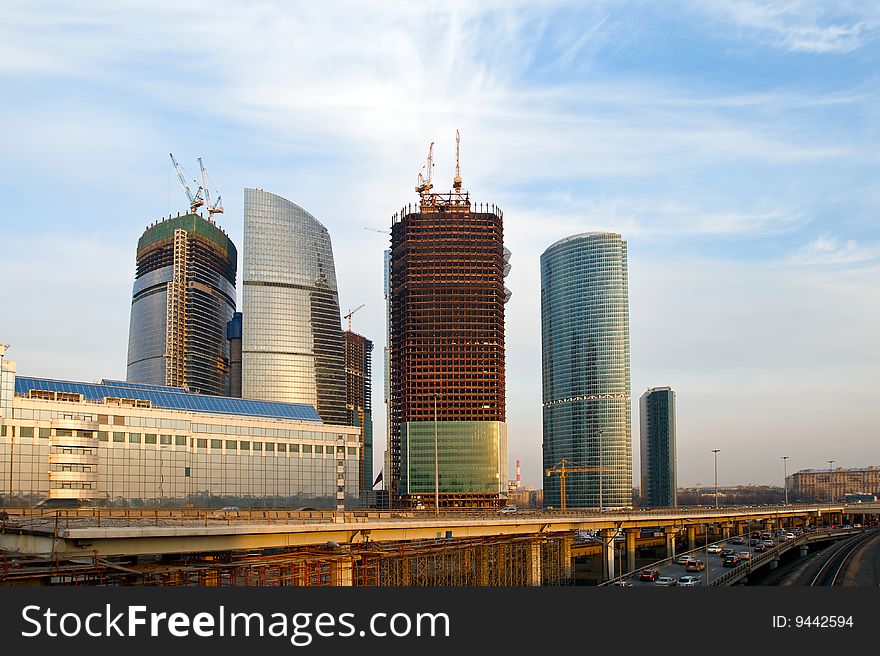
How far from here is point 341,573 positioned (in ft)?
303

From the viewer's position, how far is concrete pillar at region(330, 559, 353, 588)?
91688 mm

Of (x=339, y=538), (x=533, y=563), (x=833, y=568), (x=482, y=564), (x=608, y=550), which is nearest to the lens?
(x=339, y=538)

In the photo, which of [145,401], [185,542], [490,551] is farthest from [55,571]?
[145,401]

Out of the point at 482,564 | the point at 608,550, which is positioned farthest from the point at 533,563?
the point at 608,550

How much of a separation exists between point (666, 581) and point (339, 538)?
54.0m

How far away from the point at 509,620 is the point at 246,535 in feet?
169

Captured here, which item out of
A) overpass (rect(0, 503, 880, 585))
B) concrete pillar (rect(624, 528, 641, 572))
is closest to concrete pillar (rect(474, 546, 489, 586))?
overpass (rect(0, 503, 880, 585))

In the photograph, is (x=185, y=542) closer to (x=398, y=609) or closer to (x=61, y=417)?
(x=398, y=609)

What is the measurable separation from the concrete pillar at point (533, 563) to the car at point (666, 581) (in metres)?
19.9

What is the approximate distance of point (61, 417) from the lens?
7037 inches

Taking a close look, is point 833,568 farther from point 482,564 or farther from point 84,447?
point 84,447

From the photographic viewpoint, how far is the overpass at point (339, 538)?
7188 centimetres

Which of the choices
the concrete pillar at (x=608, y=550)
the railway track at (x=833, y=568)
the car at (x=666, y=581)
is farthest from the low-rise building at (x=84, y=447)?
the railway track at (x=833, y=568)

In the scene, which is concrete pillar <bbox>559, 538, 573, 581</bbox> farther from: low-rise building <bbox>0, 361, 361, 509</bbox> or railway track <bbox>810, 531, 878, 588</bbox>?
low-rise building <bbox>0, 361, 361, 509</bbox>
